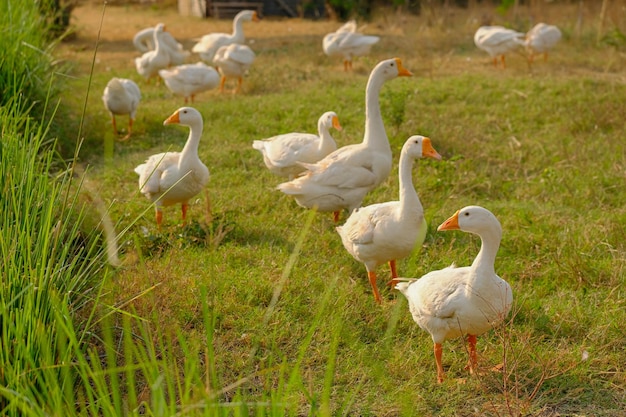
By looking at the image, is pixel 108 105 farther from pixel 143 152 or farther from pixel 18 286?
pixel 18 286

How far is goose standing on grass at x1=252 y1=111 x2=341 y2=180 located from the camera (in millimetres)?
7055

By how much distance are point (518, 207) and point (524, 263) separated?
1102mm

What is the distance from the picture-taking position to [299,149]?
7121mm

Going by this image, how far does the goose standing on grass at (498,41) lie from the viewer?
12.4 meters

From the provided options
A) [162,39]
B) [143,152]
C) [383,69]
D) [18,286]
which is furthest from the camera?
[162,39]

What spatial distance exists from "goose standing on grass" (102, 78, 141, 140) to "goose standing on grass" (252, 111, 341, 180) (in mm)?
2532

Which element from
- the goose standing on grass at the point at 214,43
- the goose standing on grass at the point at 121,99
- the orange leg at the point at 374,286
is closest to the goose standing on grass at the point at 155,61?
the goose standing on grass at the point at 214,43

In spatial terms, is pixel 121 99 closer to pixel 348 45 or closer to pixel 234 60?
pixel 234 60

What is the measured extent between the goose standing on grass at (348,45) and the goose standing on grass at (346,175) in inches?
242

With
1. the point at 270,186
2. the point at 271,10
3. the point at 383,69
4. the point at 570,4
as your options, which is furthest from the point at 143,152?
the point at 570,4

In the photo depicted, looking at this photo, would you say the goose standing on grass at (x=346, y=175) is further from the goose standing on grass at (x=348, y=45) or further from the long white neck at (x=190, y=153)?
the goose standing on grass at (x=348, y=45)

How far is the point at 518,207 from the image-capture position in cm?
694

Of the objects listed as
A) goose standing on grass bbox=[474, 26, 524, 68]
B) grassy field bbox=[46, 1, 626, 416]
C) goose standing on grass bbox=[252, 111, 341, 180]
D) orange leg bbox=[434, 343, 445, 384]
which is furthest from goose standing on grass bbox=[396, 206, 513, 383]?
goose standing on grass bbox=[474, 26, 524, 68]

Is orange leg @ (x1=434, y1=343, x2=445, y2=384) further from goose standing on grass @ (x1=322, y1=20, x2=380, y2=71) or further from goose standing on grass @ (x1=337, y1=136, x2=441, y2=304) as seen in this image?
goose standing on grass @ (x1=322, y1=20, x2=380, y2=71)
